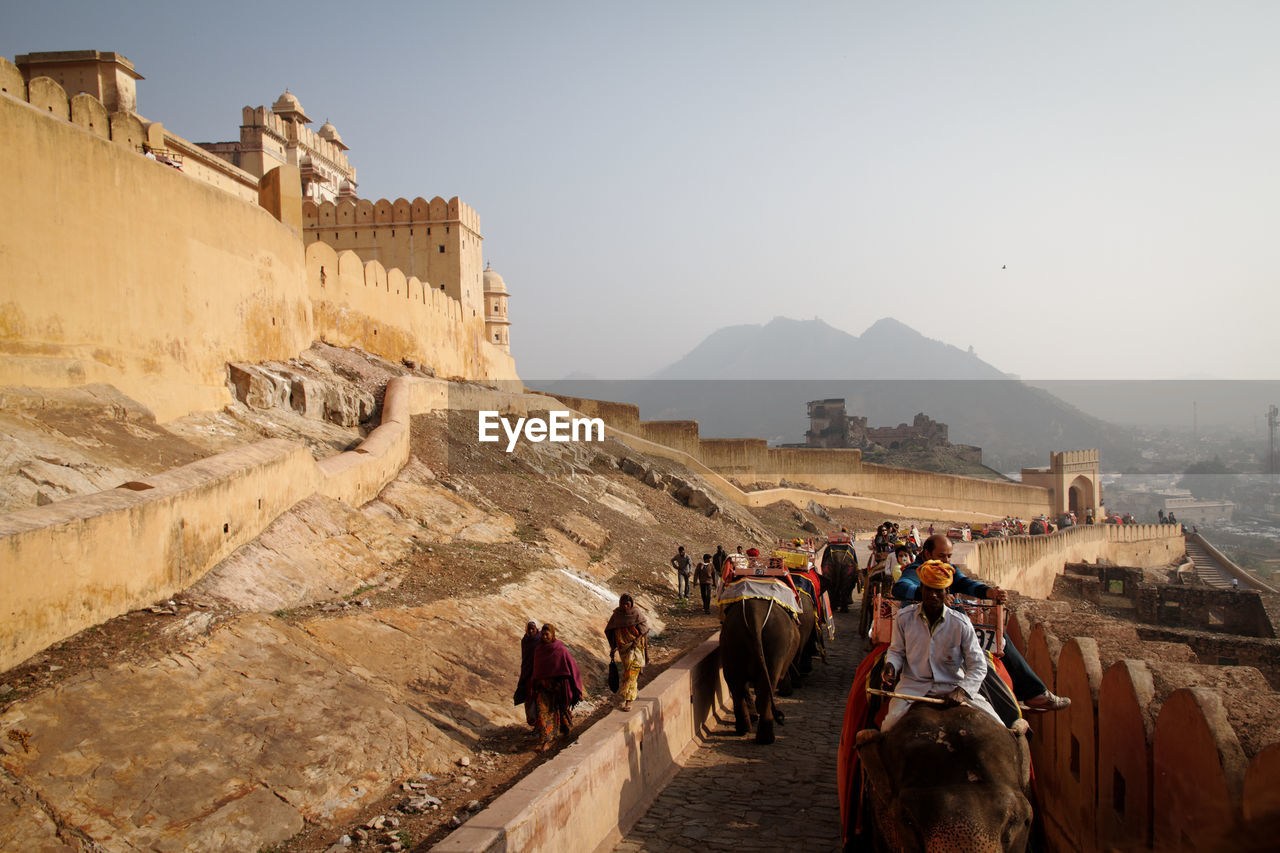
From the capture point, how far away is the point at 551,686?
7.70 meters

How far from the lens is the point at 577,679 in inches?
309

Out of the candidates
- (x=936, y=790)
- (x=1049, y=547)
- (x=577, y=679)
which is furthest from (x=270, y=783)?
(x=1049, y=547)

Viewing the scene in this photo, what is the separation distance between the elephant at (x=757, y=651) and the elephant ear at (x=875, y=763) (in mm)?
3892

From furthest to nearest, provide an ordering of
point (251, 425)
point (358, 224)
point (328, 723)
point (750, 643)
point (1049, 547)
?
point (358, 224) < point (1049, 547) < point (251, 425) < point (750, 643) < point (328, 723)

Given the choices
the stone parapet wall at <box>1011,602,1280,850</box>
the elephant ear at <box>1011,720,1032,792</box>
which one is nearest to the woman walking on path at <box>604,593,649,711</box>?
the stone parapet wall at <box>1011,602,1280,850</box>

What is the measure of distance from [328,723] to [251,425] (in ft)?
27.7

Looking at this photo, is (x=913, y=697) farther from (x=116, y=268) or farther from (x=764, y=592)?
(x=116, y=268)

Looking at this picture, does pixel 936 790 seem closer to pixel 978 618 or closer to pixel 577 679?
pixel 978 618

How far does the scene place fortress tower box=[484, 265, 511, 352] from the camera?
155 feet

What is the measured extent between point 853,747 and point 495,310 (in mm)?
43490

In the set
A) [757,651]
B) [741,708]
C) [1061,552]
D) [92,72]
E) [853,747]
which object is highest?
[92,72]

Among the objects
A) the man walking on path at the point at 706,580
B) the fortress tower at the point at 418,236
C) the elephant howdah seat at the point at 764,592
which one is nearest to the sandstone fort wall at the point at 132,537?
the elephant howdah seat at the point at 764,592

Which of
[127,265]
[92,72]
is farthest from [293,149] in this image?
[127,265]

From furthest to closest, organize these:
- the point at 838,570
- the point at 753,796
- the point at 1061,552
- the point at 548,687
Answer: the point at 1061,552 → the point at 838,570 → the point at 548,687 → the point at 753,796
